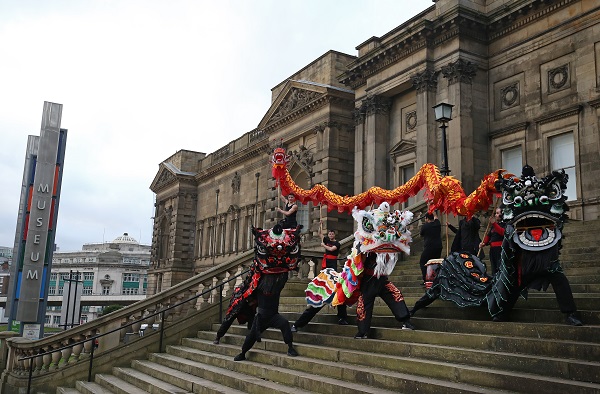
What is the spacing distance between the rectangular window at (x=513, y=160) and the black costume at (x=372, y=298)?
12890mm

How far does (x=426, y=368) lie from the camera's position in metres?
6.71

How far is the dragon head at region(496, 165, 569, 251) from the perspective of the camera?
6898 millimetres

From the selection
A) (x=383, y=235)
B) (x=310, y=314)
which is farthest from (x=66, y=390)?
(x=383, y=235)

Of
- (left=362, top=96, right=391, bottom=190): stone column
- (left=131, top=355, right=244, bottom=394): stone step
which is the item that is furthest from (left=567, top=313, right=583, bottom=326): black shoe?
(left=362, top=96, right=391, bottom=190): stone column

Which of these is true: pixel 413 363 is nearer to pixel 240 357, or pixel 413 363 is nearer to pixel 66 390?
pixel 240 357

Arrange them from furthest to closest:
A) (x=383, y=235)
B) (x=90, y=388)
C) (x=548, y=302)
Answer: (x=90, y=388)
(x=383, y=235)
(x=548, y=302)

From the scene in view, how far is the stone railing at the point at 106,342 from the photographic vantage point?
39.0 feet

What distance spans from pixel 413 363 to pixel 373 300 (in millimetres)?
1617

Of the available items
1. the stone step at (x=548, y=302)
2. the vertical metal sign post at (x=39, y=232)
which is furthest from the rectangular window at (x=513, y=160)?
the vertical metal sign post at (x=39, y=232)

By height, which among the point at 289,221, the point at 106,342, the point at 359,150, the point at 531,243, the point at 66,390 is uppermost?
the point at 359,150

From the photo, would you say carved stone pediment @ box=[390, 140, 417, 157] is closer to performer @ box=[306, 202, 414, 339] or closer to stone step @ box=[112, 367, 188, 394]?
performer @ box=[306, 202, 414, 339]

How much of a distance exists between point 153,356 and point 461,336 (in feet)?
22.8

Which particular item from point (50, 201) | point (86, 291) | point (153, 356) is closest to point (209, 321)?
point (153, 356)

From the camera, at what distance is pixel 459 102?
2020 centimetres
